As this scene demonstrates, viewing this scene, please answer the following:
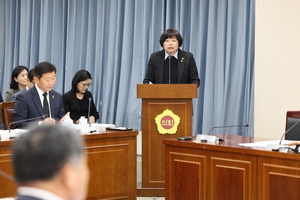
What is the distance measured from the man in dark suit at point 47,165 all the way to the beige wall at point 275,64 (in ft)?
15.0

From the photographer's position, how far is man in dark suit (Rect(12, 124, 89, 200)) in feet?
3.60

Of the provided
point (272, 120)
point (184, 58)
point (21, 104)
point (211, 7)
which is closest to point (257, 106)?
point (272, 120)

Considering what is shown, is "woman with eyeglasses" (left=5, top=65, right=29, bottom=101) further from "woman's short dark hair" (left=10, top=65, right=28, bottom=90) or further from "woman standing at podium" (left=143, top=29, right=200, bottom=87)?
"woman standing at podium" (left=143, top=29, right=200, bottom=87)

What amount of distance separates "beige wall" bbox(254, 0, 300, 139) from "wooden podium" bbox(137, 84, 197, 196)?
113 cm

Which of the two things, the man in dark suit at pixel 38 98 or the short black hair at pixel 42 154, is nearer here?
the short black hair at pixel 42 154

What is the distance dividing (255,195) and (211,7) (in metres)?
3.53

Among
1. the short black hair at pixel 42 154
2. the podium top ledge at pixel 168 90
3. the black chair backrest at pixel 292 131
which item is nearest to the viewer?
the short black hair at pixel 42 154

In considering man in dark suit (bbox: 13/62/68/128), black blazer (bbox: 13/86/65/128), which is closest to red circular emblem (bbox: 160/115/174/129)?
man in dark suit (bbox: 13/62/68/128)

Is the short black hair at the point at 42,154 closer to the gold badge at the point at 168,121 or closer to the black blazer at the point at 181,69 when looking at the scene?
the gold badge at the point at 168,121

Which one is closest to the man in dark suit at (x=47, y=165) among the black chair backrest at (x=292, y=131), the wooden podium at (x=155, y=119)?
the black chair backrest at (x=292, y=131)

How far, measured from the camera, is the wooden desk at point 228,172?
3260 mm

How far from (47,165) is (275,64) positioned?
4733 mm

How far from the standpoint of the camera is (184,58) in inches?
209

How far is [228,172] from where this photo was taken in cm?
358
